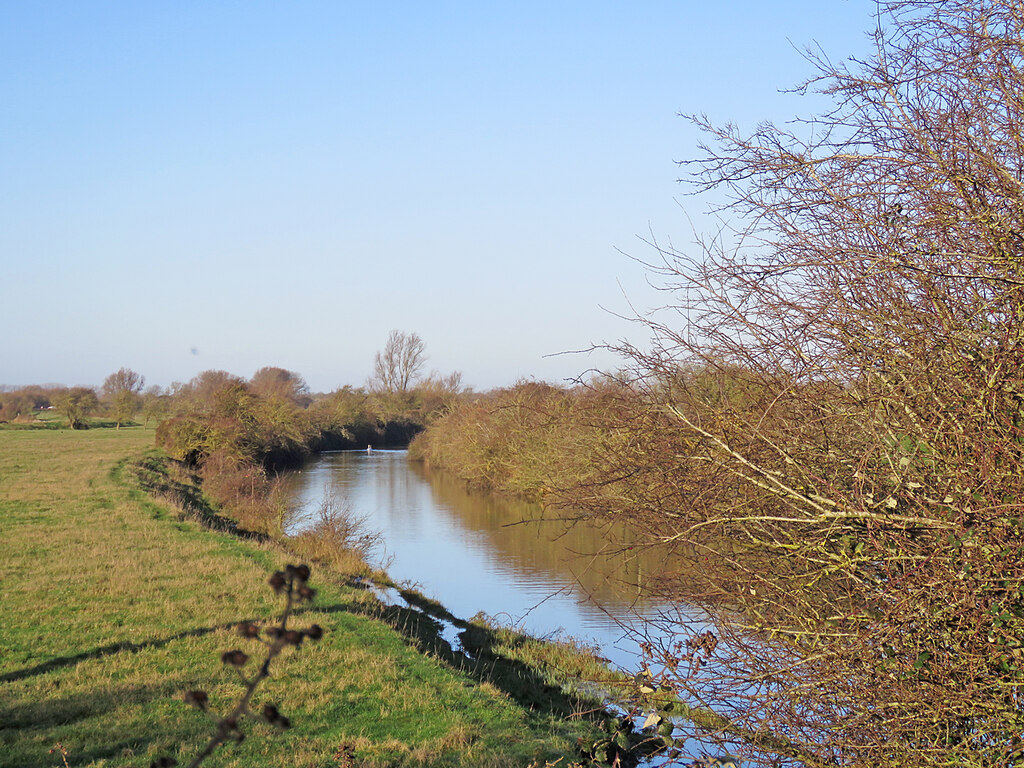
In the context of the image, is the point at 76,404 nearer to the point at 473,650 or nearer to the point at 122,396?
the point at 122,396

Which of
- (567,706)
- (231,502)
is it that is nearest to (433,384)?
(231,502)

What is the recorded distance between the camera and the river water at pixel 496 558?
10.6 metres

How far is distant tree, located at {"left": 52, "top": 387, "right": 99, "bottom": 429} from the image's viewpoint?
201 ft

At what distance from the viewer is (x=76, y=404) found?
62.0m

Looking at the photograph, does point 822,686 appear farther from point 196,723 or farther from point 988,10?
point 196,723

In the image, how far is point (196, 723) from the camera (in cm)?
688

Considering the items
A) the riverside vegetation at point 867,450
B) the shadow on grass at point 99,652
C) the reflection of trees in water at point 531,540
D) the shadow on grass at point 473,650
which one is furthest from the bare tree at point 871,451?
the shadow on grass at point 99,652

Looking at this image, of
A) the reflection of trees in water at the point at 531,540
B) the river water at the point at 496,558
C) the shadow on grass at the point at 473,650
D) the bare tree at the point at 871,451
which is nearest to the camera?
the bare tree at the point at 871,451

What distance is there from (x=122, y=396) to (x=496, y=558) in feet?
178

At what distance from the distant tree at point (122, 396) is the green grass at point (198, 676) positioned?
53.7 meters

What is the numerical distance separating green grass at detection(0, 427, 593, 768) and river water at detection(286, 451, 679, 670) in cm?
123

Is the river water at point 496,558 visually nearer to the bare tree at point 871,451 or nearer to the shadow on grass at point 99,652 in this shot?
the bare tree at point 871,451

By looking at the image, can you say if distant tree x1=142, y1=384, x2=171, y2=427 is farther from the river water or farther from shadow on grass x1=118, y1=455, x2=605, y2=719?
shadow on grass x1=118, y1=455, x2=605, y2=719

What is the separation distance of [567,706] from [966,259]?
7621mm
